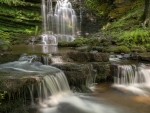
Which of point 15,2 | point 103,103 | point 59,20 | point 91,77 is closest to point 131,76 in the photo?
point 91,77

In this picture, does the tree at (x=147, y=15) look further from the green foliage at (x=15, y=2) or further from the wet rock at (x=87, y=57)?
the green foliage at (x=15, y=2)

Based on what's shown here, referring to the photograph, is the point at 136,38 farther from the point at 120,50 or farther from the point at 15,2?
the point at 15,2

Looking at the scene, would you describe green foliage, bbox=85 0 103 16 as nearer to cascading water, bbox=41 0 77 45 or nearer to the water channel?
cascading water, bbox=41 0 77 45

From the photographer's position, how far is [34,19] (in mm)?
20734

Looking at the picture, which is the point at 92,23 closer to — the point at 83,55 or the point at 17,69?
the point at 83,55

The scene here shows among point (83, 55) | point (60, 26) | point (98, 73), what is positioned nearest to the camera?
point (98, 73)

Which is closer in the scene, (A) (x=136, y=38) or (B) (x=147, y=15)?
(A) (x=136, y=38)

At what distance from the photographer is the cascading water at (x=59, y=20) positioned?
2130 centimetres

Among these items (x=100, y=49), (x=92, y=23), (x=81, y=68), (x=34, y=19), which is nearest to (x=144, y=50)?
(x=100, y=49)

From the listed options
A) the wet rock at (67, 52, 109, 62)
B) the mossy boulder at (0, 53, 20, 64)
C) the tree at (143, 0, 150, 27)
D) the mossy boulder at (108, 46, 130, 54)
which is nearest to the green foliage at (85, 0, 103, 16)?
the tree at (143, 0, 150, 27)

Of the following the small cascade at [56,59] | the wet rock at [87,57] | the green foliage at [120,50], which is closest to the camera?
the small cascade at [56,59]

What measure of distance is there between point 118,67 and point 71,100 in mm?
3084

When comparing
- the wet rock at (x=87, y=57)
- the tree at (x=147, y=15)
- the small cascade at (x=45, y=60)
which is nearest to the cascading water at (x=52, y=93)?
the small cascade at (x=45, y=60)

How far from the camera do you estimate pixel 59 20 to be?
21.7 m
